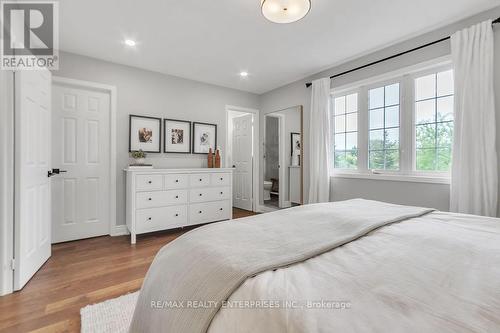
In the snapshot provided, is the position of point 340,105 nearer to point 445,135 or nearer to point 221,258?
point 445,135

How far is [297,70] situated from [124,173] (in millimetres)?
2989

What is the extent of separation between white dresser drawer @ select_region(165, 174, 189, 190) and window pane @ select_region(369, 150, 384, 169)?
254cm

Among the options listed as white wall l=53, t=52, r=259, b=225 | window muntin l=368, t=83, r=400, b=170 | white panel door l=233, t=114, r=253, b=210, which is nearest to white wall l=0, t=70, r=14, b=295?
white wall l=53, t=52, r=259, b=225

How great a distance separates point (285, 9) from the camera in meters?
1.74

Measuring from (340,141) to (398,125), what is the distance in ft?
2.52

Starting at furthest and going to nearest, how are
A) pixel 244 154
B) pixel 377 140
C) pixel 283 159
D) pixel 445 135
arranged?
pixel 244 154 → pixel 283 159 → pixel 377 140 → pixel 445 135

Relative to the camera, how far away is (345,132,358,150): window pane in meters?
3.16

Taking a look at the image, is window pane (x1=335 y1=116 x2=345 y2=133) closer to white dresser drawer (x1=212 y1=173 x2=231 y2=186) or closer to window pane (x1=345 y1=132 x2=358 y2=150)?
window pane (x1=345 y1=132 x2=358 y2=150)

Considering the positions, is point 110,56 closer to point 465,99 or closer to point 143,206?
point 143,206

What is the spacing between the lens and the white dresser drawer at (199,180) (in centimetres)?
343

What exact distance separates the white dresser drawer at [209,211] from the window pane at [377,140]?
7.51 ft

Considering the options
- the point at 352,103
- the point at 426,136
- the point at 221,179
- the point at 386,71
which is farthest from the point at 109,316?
the point at 386,71

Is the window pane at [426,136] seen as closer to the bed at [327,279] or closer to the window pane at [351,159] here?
the window pane at [351,159]

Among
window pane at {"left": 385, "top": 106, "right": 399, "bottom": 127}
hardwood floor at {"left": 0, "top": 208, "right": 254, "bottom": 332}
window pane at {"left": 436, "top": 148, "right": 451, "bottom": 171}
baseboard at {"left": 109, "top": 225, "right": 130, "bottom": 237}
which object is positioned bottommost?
hardwood floor at {"left": 0, "top": 208, "right": 254, "bottom": 332}
